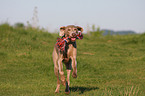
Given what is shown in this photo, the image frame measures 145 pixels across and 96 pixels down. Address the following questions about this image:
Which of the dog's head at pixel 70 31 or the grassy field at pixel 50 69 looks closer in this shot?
the dog's head at pixel 70 31

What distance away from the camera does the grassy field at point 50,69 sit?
948 centimetres

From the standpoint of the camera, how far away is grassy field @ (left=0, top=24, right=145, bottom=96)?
9.48 meters

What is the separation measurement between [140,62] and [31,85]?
8.36m

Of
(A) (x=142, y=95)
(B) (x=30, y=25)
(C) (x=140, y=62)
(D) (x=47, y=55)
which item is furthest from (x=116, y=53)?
(A) (x=142, y=95)

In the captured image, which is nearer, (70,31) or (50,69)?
(70,31)

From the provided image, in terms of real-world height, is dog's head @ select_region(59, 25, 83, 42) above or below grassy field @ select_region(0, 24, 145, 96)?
above

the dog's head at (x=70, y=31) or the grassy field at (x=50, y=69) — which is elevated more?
the dog's head at (x=70, y=31)

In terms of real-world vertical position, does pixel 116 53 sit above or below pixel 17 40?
below

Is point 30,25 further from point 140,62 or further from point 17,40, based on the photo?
point 140,62

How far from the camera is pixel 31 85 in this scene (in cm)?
1071

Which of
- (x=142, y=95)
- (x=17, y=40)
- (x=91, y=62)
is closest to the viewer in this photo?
(x=142, y=95)

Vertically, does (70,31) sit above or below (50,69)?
above

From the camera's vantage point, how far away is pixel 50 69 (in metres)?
14.1

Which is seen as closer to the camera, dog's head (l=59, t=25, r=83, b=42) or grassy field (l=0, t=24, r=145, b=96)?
dog's head (l=59, t=25, r=83, b=42)
